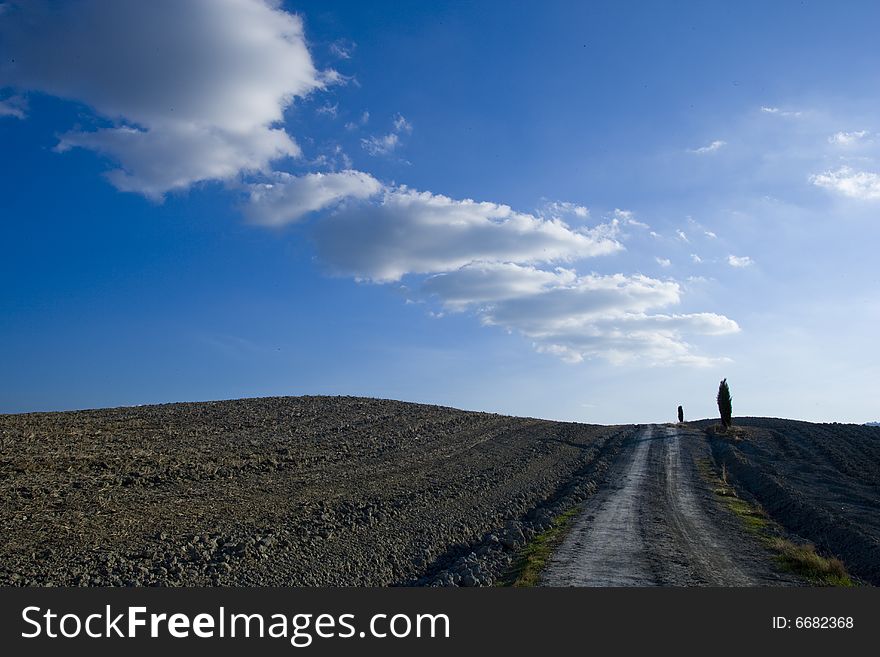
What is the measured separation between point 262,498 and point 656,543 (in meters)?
12.1

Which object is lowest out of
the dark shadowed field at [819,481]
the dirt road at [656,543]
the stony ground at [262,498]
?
the dark shadowed field at [819,481]

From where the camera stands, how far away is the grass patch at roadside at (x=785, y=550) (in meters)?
13.0

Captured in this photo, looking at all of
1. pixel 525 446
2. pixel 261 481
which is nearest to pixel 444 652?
pixel 261 481

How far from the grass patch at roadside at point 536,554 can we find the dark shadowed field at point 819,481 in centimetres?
692

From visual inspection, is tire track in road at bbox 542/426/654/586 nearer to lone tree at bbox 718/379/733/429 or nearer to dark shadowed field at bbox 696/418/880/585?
dark shadowed field at bbox 696/418/880/585

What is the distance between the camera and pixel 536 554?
1476 centimetres

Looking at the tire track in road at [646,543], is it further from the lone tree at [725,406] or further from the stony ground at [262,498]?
the lone tree at [725,406]

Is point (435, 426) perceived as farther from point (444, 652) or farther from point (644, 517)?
point (444, 652)

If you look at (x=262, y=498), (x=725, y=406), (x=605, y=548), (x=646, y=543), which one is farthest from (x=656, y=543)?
(x=725, y=406)

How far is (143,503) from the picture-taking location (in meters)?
17.9

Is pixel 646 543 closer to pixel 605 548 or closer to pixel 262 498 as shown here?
pixel 605 548

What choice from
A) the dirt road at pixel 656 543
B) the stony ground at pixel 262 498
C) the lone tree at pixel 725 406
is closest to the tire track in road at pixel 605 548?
the dirt road at pixel 656 543

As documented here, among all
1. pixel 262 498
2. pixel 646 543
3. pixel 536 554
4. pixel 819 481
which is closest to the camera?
pixel 536 554

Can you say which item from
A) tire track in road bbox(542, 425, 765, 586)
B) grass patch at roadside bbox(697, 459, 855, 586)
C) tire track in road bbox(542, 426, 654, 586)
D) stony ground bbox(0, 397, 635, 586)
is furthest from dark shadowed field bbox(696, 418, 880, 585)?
stony ground bbox(0, 397, 635, 586)
